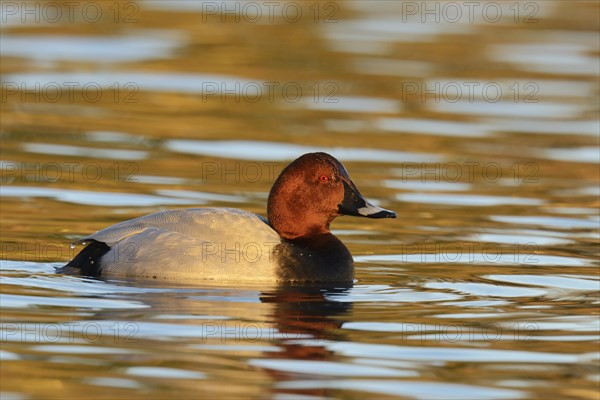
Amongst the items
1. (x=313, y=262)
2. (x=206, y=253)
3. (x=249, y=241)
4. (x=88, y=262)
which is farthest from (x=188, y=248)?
(x=313, y=262)

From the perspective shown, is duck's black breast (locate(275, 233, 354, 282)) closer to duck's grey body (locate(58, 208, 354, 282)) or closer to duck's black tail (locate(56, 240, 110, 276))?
duck's grey body (locate(58, 208, 354, 282))

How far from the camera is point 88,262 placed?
31.3ft

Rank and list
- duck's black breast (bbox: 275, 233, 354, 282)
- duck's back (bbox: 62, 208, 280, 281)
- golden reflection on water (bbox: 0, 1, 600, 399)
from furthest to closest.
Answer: duck's black breast (bbox: 275, 233, 354, 282) < duck's back (bbox: 62, 208, 280, 281) < golden reflection on water (bbox: 0, 1, 600, 399)

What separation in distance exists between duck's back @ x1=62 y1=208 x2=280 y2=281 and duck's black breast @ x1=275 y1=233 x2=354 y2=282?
0.25 ft

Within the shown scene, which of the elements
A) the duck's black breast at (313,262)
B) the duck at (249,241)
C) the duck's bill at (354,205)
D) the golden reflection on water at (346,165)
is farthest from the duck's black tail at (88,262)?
the duck's bill at (354,205)

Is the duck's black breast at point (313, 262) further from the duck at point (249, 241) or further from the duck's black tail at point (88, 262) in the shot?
the duck's black tail at point (88, 262)

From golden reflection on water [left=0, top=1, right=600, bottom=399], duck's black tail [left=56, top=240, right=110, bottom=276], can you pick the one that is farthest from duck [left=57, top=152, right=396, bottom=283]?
golden reflection on water [left=0, top=1, right=600, bottom=399]

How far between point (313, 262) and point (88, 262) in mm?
1496

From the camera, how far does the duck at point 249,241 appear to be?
30.6ft

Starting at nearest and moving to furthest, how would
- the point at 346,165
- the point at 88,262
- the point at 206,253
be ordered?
the point at 206,253
the point at 88,262
the point at 346,165

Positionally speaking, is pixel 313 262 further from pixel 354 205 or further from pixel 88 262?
pixel 88 262

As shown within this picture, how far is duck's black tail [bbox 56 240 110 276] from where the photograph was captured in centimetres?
952

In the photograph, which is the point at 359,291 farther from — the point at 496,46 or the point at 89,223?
the point at 496,46

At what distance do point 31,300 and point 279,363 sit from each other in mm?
2045
